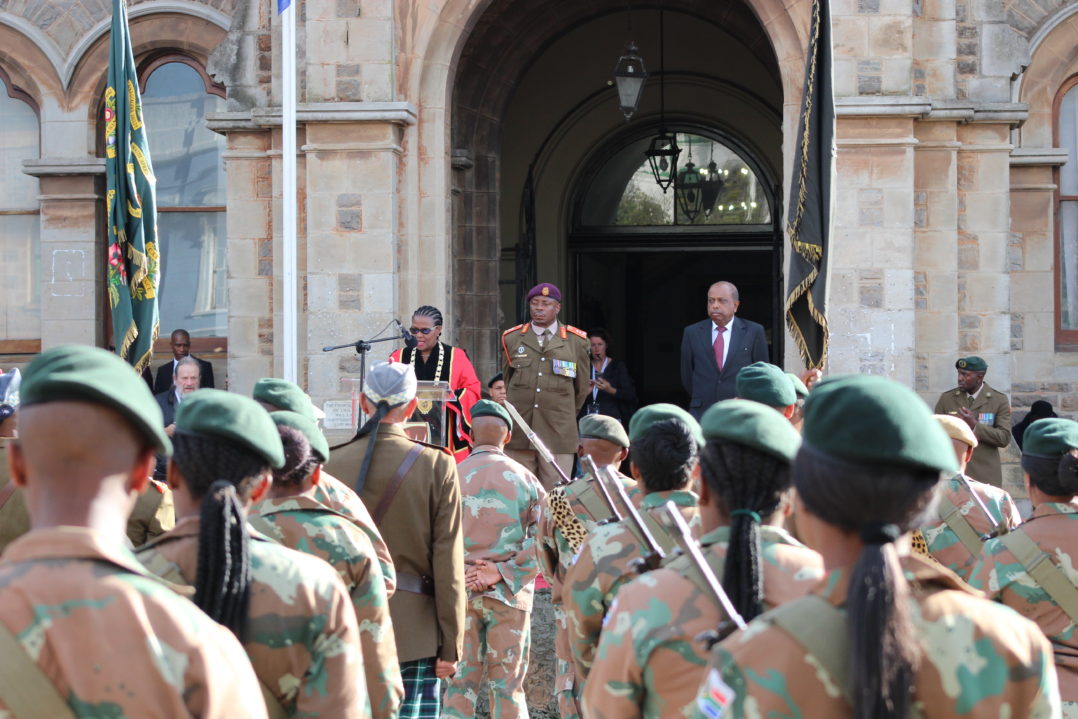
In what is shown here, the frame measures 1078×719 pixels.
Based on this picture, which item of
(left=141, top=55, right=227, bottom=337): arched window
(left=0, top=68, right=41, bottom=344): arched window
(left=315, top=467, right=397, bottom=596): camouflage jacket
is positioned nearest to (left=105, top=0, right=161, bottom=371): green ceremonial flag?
(left=141, top=55, right=227, bottom=337): arched window

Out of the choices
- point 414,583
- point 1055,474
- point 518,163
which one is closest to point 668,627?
point 1055,474

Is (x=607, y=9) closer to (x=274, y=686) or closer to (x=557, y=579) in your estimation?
(x=557, y=579)

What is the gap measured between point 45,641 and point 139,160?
7700 millimetres

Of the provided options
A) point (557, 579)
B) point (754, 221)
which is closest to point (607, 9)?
point (754, 221)

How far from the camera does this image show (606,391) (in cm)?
1189

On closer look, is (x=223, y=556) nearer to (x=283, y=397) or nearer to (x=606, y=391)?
(x=283, y=397)

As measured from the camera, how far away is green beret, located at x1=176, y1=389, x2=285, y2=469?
9.19ft

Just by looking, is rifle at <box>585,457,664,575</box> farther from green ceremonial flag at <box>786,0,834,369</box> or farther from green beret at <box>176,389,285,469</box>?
green ceremonial flag at <box>786,0,834,369</box>

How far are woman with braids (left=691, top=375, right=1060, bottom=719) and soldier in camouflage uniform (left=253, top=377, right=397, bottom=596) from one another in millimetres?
2088

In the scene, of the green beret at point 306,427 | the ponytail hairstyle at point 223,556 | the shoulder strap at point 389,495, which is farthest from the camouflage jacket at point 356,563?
the shoulder strap at point 389,495

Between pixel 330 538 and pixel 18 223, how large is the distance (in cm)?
1119

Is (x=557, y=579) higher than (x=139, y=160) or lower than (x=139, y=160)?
lower

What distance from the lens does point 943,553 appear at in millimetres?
5172

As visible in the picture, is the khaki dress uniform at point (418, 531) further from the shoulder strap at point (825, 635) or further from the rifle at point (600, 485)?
the shoulder strap at point (825, 635)
